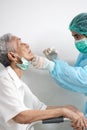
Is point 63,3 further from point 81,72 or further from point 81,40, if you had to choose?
point 81,72

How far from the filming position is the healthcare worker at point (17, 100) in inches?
62.6

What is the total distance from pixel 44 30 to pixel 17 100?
2.65 ft

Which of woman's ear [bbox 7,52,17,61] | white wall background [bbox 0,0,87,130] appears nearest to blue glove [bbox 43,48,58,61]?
white wall background [bbox 0,0,87,130]

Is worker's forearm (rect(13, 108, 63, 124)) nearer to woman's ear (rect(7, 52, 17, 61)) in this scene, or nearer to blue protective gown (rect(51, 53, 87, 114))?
blue protective gown (rect(51, 53, 87, 114))

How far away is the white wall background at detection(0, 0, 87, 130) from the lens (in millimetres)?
2213

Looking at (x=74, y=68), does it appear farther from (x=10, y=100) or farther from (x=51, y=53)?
(x=10, y=100)

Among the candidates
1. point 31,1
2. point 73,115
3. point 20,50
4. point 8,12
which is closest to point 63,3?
point 31,1

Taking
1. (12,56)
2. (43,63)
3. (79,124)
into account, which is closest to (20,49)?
(12,56)

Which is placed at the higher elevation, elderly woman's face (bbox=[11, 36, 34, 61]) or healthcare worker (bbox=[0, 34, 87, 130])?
elderly woman's face (bbox=[11, 36, 34, 61])

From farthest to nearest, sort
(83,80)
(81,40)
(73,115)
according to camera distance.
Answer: (81,40) → (83,80) → (73,115)

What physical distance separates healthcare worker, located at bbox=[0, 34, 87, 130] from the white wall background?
207mm

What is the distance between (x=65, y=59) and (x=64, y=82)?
0.45 m

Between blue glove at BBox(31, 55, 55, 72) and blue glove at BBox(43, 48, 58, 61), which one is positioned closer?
blue glove at BBox(31, 55, 55, 72)

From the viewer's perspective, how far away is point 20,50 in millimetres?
1873
